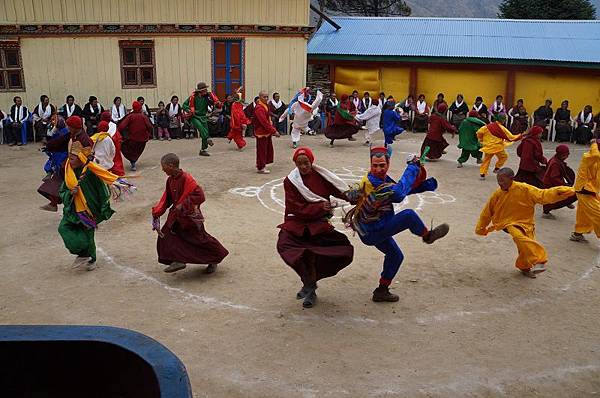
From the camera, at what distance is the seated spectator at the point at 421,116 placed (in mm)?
18641

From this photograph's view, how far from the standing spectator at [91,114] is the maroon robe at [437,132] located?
27.0 feet

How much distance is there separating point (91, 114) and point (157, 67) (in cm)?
238

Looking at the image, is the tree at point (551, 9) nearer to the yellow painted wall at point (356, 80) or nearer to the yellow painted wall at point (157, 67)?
the yellow painted wall at point (356, 80)

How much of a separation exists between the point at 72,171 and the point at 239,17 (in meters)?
11.5

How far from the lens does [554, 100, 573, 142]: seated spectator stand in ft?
56.7

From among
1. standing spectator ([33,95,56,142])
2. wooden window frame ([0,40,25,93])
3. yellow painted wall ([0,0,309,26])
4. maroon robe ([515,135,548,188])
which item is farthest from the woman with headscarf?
yellow painted wall ([0,0,309,26])

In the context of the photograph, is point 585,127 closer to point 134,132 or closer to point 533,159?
point 533,159

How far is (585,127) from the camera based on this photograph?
16.9 m

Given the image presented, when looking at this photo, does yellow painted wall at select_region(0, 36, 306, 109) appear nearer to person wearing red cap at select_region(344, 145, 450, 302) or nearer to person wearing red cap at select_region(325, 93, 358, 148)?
person wearing red cap at select_region(325, 93, 358, 148)

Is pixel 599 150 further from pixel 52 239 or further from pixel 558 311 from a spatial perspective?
pixel 52 239

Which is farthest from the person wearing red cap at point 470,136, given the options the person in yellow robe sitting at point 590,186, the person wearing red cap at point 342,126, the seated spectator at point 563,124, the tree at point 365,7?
the tree at point 365,7

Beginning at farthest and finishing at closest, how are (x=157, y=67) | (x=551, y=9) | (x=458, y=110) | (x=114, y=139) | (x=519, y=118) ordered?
(x=551, y=9) → (x=458, y=110) → (x=519, y=118) → (x=157, y=67) → (x=114, y=139)

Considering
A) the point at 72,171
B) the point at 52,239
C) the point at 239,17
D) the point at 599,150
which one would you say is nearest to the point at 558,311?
the point at 599,150

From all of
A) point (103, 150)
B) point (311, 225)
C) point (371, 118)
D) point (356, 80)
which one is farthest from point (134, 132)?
point (356, 80)
